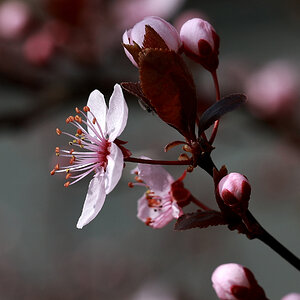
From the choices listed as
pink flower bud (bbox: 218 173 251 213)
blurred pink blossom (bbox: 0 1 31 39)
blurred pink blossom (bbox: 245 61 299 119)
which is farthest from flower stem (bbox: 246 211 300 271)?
blurred pink blossom (bbox: 0 1 31 39)

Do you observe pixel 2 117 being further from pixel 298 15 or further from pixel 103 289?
pixel 298 15

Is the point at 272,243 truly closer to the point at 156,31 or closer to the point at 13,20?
the point at 156,31

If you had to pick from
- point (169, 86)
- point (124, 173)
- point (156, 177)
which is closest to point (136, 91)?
point (169, 86)

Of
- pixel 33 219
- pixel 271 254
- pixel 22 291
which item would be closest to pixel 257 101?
pixel 22 291

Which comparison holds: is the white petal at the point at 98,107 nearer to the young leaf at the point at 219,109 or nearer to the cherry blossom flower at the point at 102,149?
the cherry blossom flower at the point at 102,149

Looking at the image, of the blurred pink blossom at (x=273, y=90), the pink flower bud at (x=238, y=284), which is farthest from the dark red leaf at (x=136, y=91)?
the blurred pink blossom at (x=273, y=90)

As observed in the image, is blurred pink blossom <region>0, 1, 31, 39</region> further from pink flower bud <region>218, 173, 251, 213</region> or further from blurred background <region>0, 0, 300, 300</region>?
pink flower bud <region>218, 173, 251, 213</region>
